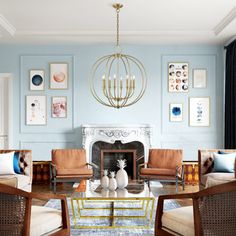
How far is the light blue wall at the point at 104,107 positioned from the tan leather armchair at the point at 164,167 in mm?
1017

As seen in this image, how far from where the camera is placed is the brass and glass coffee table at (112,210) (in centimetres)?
445

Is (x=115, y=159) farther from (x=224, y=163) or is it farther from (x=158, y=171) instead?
(x=224, y=163)

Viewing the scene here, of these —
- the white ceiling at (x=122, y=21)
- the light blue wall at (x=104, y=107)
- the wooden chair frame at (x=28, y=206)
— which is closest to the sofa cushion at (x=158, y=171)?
the light blue wall at (x=104, y=107)

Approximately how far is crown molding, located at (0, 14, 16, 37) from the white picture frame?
3.19 feet

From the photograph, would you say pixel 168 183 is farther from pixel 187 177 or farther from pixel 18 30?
pixel 18 30

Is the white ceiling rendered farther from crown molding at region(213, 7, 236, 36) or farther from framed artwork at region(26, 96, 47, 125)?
framed artwork at region(26, 96, 47, 125)

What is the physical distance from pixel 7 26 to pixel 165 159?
346 cm

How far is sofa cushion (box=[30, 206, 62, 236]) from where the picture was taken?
286 centimetres

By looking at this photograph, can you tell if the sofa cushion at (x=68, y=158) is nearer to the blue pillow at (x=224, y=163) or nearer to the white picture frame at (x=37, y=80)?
the white picture frame at (x=37, y=80)

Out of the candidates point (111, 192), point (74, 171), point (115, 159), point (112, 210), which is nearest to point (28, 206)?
point (111, 192)

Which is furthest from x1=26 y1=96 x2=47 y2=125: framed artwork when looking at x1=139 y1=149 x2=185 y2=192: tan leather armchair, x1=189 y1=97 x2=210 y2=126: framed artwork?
x1=189 y1=97 x2=210 y2=126: framed artwork

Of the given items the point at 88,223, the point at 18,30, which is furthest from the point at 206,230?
the point at 18,30

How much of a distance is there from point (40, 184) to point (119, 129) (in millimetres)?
1845

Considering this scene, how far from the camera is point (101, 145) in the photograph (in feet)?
25.8
